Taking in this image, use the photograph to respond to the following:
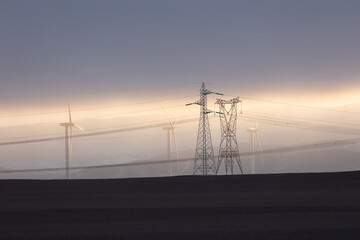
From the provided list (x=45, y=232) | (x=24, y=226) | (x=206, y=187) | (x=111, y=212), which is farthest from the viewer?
(x=206, y=187)

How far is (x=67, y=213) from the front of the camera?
20328 mm

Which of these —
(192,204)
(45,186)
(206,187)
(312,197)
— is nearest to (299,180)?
(206,187)

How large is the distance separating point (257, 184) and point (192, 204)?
1077cm

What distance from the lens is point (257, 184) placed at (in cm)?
3216

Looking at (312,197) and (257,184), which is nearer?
(312,197)

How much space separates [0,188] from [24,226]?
16538 mm

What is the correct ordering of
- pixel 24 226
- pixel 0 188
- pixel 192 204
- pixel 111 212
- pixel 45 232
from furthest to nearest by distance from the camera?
1. pixel 0 188
2. pixel 192 204
3. pixel 111 212
4. pixel 24 226
5. pixel 45 232

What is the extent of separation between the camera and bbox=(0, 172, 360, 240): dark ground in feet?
51.3

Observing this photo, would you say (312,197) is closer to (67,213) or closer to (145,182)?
(67,213)

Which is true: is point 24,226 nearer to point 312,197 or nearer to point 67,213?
point 67,213

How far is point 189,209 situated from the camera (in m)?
20.6

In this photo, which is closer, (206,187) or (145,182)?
(206,187)

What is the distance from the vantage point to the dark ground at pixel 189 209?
15.6m

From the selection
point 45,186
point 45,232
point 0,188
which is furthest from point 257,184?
point 45,232
